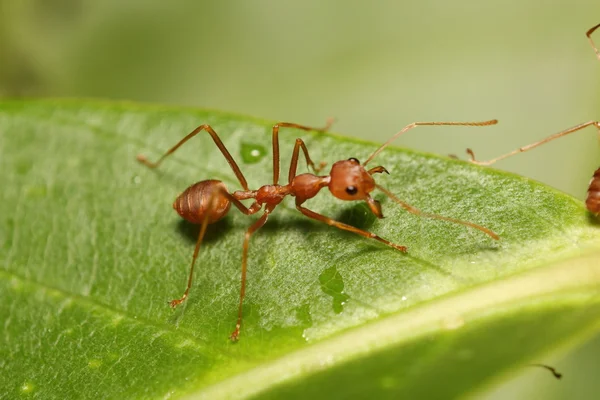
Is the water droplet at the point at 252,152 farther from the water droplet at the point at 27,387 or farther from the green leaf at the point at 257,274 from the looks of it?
the water droplet at the point at 27,387

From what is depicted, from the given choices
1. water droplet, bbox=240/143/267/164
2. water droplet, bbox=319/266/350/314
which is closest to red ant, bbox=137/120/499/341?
water droplet, bbox=240/143/267/164

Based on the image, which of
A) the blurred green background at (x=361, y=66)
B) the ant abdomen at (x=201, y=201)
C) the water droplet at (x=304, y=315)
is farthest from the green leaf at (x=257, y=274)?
the blurred green background at (x=361, y=66)

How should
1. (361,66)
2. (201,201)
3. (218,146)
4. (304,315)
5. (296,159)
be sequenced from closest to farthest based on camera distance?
(304,315)
(201,201)
(218,146)
(296,159)
(361,66)

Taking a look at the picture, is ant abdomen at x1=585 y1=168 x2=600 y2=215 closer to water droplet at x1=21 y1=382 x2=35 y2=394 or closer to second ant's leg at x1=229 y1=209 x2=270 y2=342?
second ant's leg at x1=229 y1=209 x2=270 y2=342

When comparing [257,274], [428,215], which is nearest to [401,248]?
[428,215]

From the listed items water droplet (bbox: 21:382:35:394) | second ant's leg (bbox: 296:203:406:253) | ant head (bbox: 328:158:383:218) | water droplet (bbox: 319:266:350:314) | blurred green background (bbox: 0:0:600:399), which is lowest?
water droplet (bbox: 21:382:35:394)

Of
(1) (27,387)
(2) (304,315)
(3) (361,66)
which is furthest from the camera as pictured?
(3) (361,66)

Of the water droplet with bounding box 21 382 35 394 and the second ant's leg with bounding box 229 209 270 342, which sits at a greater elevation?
the second ant's leg with bounding box 229 209 270 342

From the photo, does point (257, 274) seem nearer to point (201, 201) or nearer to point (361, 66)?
point (201, 201)
